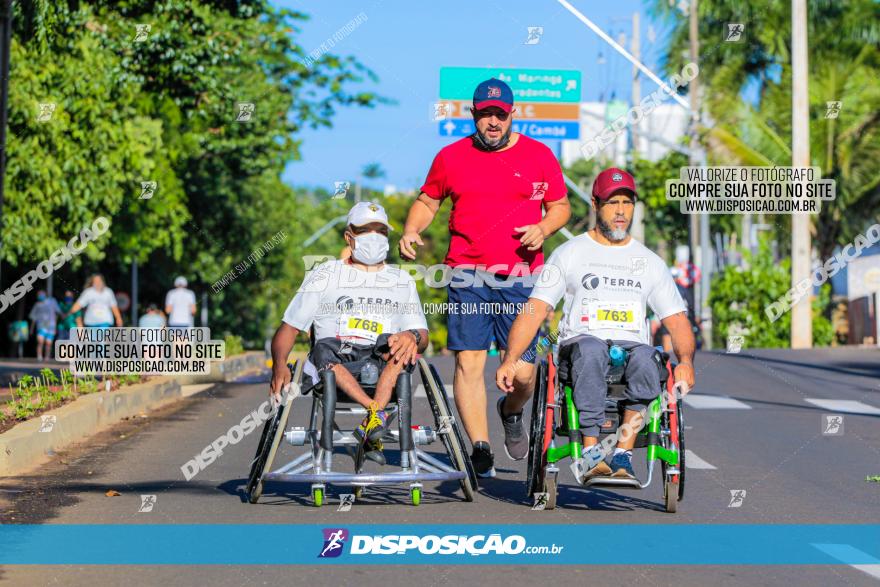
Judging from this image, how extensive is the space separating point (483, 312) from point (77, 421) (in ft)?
15.4

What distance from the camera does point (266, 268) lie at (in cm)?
4991

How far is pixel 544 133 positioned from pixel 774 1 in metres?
8.10

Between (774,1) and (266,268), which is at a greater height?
(774,1)

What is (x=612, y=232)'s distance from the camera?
775 centimetres

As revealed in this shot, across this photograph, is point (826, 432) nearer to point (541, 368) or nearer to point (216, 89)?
point (541, 368)

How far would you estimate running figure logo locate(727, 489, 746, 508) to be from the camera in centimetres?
800

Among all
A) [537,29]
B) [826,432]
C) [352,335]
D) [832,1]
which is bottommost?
[826,432]

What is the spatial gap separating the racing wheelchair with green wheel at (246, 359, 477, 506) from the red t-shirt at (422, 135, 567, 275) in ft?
2.72

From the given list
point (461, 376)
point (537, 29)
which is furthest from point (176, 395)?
point (461, 376)

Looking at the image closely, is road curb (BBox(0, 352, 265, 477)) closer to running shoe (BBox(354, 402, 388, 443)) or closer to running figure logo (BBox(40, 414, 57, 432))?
running figure logo (BBox(40, 414, 57, 432))

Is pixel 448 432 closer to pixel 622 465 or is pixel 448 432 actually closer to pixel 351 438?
pixel 351 438

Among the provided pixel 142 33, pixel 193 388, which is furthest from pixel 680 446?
pixel 142 33

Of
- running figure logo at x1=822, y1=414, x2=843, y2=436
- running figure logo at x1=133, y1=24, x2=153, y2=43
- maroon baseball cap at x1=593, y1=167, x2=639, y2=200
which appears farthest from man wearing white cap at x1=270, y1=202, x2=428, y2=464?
running figure logo at x1=133, y1=24, x2=153, y2=43

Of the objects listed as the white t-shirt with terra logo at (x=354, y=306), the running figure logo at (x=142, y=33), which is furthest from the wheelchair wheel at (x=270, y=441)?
the running figure logo at (x=142, y=33)
